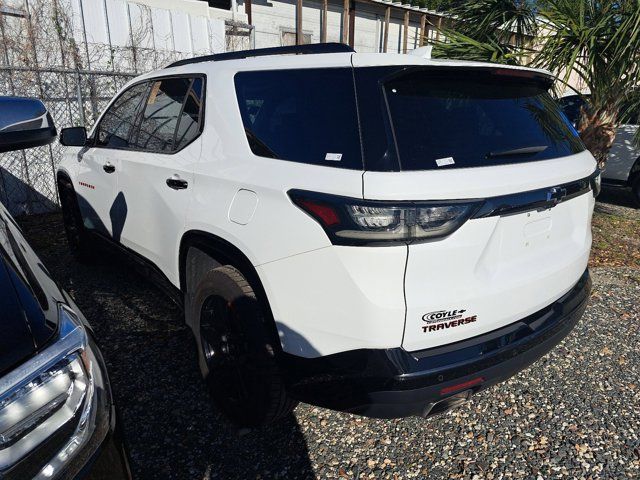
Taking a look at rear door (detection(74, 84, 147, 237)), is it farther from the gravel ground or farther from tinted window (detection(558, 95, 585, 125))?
tinted window (detection(558, 95, 585, 125))

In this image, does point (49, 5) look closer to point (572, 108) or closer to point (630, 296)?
point (630, 296)

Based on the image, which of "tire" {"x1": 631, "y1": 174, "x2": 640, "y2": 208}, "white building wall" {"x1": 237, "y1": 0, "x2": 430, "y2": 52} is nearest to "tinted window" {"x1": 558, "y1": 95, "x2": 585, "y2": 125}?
"tire" {"x1": 631, "y1": 174, "x2": 640, "y2": 208}

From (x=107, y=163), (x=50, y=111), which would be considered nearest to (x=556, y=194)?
(x=107, y=163)

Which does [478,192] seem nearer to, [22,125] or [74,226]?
[22,125]

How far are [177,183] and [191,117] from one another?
387mm

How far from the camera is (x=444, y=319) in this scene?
170 cm

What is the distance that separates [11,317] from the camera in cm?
111

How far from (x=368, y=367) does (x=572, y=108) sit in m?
8.03

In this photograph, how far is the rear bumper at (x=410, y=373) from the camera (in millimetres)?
1689

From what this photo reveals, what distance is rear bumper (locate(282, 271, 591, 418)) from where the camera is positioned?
169cm

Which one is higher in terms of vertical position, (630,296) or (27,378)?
(27,378)

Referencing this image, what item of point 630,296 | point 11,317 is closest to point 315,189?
point 11,317

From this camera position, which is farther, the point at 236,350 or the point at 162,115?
the point at 162,115

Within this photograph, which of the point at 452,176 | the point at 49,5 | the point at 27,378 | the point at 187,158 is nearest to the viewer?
the point at 27,378
